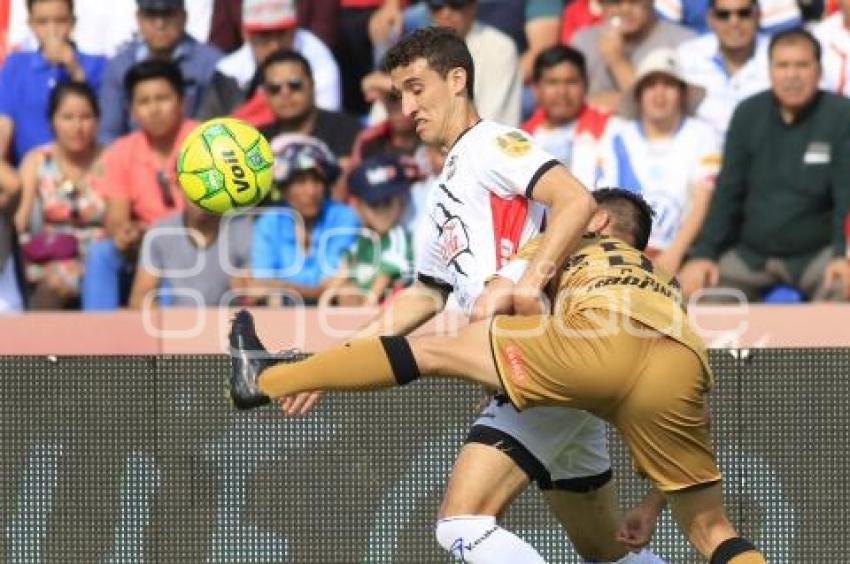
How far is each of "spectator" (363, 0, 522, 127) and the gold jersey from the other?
4456mm

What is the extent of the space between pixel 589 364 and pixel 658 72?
15.6 ft

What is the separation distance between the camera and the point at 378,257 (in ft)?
35.4

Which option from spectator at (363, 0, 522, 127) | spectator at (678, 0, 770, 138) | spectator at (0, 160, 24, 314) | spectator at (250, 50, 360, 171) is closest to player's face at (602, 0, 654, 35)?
spectator at (678, 0, 770, 138)

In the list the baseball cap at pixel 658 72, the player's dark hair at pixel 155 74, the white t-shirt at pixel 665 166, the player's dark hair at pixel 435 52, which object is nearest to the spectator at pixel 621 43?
the baseball cap at pixel 658 72

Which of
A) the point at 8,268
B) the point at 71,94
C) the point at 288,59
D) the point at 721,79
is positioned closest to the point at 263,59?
the point at 288,59

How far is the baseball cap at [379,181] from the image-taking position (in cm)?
1109

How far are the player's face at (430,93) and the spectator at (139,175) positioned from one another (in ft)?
13.6

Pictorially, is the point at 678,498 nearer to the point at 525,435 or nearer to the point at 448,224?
A: the point at 525,435

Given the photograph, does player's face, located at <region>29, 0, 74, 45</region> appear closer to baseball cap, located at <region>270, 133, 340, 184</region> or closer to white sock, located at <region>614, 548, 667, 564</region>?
baseball cap, located at <region>270, 133, 340, 184</region>

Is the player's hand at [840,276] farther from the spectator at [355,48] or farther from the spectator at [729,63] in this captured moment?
the spectator at [355,48]

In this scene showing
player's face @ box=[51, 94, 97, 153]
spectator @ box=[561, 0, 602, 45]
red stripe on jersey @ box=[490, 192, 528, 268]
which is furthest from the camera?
spectator @ box=[561, 0, 602, 45]

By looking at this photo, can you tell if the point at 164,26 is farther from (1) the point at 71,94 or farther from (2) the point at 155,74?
(1) the point at 71,94

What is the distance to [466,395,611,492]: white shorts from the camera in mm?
7031

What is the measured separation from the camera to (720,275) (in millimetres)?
10414
